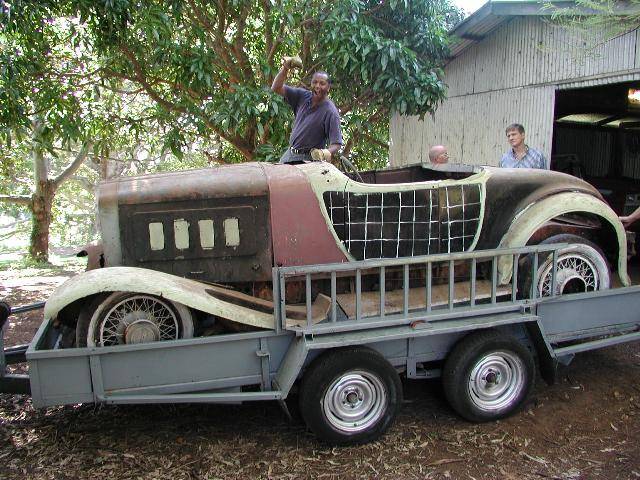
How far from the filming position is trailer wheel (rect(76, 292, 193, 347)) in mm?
3367

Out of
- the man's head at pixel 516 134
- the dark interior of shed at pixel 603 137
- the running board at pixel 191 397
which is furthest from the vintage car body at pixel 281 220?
the dark interior of shed at pixel 603 137

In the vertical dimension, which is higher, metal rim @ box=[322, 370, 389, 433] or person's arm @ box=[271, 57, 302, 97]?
person's arm @ box=[271, 57, 302, 97]

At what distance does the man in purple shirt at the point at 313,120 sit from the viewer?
16.2 feet

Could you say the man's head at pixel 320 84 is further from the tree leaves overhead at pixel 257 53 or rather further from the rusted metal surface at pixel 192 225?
the tree leaves overhead at pixel 257 53

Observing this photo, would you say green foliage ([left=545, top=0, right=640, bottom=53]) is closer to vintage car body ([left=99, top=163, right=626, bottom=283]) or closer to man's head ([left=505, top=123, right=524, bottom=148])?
man's head ([left=505, top=123, right=524, bottom=148])

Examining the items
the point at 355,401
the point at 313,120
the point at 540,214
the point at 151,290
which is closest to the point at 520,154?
the point at 540,214

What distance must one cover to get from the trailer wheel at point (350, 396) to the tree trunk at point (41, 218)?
11.4 metres

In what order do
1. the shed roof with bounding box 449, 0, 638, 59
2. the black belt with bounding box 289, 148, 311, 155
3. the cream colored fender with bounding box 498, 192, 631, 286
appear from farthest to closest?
the shed roof with bounding box 449, 0, 638, 59
the black belt with bounding box 289, 148, 311, 155
the cream colored fender with bounding box 498, 192, 631, 286

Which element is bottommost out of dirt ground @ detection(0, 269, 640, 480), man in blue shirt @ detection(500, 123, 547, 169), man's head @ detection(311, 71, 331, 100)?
dirt ground @ detection(0, 269, 640, 480)

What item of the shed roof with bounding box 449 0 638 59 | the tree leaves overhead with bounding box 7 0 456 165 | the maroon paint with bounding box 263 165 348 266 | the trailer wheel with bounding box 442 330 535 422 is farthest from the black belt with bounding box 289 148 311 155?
the shed roof with bounding box 449 0 638 59

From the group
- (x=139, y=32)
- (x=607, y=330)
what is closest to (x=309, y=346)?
(x=607, y=330)

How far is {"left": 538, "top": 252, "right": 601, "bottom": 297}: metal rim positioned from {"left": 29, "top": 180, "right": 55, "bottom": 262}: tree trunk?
465 inches

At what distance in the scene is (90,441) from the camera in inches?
141

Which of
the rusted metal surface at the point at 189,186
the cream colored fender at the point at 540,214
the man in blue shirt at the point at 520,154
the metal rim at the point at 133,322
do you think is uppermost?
the man in blue shirt at the point at 520,154
